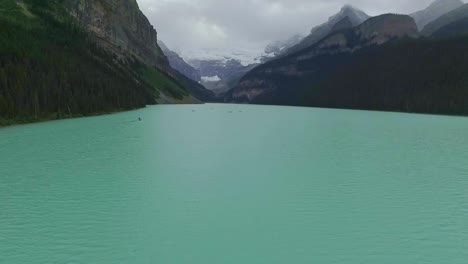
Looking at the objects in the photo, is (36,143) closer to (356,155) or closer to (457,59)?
(356,155)

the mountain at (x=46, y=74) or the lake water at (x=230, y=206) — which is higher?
the mountain at (x=46, y=74)

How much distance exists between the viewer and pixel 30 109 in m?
82.1

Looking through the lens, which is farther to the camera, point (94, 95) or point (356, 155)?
point (94, 95)

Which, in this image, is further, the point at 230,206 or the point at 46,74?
the point at 46,74

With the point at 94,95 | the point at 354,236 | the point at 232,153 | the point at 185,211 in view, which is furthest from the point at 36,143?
the point at 94,95

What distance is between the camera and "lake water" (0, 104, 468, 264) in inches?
687

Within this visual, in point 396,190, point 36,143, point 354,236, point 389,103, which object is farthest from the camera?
point 389,103

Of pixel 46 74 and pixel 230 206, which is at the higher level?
pixel 46 74

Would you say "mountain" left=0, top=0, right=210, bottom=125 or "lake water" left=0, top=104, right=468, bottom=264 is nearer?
"lake water" left=0, top=104, right=468, bottom=264

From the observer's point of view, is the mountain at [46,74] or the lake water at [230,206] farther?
the mountain at [46,74]

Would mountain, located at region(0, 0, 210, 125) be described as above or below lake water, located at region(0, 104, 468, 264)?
above

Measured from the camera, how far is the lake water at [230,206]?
17.5m

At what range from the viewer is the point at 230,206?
78.1ft

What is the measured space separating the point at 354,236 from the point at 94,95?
103 metres
